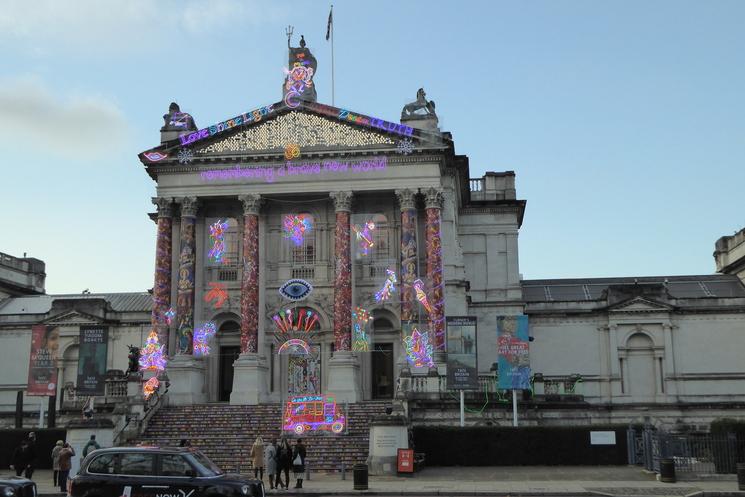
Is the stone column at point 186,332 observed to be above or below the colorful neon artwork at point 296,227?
below

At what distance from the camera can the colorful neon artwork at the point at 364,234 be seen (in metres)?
Answer: 48.7

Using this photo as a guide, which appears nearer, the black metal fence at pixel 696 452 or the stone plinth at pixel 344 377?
the black metal fence at pixel 696 452

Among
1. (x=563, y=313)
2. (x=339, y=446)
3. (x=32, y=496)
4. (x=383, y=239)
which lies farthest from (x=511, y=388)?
(x=32, y=496)

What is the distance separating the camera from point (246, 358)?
150 feet

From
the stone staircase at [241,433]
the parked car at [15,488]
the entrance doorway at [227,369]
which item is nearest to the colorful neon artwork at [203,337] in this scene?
the entrance doorway at [227,369]

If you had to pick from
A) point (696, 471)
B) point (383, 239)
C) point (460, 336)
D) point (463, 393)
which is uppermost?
point (383, 239)

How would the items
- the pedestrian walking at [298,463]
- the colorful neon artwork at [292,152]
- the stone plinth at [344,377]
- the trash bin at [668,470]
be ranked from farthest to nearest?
the colorful neon artwork at [292,152], the stone plinth at [344,377], the trash bin at [668,470], the pedestrian walking at [298,463]

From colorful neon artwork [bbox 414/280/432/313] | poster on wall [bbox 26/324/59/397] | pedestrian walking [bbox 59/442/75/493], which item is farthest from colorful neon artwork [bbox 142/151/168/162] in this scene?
pedestrian walking [bbox 59/442/75/493]

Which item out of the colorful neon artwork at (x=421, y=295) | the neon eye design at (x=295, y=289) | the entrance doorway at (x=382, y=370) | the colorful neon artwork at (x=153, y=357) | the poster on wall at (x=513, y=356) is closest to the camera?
the poster on wall at (x=513, y=356)

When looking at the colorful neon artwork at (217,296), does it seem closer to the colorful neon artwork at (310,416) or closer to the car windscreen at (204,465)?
the colorful neon artwork at (310,416)

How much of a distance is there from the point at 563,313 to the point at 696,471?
2392 centimetres

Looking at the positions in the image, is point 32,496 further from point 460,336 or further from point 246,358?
point 246,358

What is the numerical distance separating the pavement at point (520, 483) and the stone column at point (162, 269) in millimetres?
12863

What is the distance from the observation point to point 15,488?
57.4 feet
